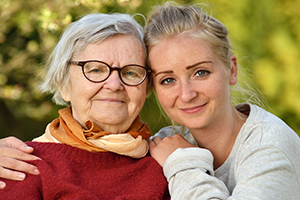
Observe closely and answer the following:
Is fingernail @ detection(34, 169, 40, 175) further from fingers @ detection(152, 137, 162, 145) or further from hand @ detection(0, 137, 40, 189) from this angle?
fingers @ detection(152, 137, 162, 145)

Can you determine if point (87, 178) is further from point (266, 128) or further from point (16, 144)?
point (266, 128)

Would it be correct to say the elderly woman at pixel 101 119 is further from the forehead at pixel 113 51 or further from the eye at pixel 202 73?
the eye at pixel 202 73

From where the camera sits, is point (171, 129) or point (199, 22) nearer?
point (199, 22)

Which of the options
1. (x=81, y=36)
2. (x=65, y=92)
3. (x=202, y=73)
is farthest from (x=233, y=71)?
(x=65, y=92)

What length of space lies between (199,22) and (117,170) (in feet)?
3.94

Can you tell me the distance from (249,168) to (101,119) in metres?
1.01

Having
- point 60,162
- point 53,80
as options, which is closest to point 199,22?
point 53,80

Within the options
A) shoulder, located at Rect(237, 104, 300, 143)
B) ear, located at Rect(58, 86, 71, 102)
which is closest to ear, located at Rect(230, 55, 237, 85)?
shoulder, located at Rect(237, 104, 300, 143)

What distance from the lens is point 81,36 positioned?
7.82 ft

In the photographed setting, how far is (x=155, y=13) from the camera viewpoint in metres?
2.74

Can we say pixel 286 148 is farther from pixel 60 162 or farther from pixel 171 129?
pixel 60 162

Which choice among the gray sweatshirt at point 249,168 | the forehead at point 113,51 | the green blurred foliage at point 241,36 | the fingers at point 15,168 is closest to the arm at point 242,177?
the gray sweatshirt at point 249,168

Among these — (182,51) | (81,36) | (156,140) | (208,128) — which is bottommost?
(156,140)

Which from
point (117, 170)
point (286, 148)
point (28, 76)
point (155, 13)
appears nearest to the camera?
point (286, 148)
